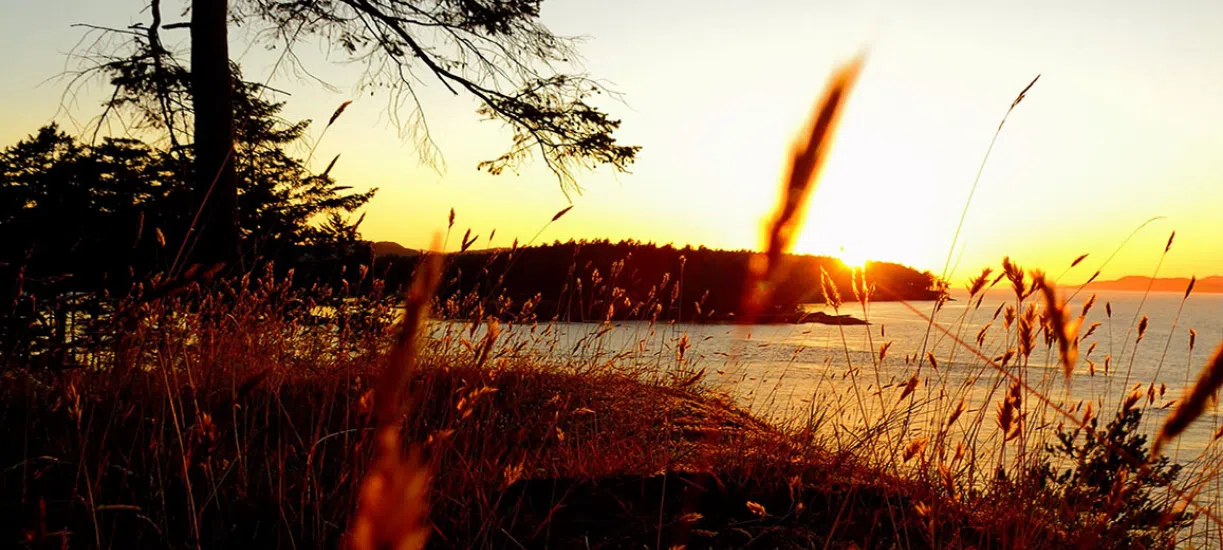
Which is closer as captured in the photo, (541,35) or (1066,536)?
(1066,536)

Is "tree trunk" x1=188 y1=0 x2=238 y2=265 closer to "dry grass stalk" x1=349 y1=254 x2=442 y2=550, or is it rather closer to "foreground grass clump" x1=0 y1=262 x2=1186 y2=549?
"foreground grass clump" x1=0 y1=262 x2=1186 y2=549

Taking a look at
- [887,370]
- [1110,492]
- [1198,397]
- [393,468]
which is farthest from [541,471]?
[887,370]

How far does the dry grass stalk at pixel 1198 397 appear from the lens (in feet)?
2.34

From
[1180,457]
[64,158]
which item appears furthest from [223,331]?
[1180,457]

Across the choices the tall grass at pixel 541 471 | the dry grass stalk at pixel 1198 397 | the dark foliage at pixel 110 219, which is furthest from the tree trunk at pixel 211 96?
the dry grass stalk at pixel 1198 397

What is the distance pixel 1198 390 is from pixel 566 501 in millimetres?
2043

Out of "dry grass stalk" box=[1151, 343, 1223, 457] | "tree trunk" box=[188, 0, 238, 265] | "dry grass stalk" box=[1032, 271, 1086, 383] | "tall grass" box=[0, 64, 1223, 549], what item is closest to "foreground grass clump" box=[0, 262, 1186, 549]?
"tall grass" box=[0, 64, 1223, 549]

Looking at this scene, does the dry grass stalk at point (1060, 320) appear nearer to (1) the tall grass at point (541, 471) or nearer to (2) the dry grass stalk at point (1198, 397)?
(1) the tall grass at point (541, 471)

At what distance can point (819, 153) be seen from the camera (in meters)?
1.18

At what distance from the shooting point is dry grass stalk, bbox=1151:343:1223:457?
2.34 feet

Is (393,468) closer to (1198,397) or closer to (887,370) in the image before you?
(1198,397)

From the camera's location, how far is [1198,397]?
0.74m

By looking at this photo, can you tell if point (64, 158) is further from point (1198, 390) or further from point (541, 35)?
point (1198, 390)

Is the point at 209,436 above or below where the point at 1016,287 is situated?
below
